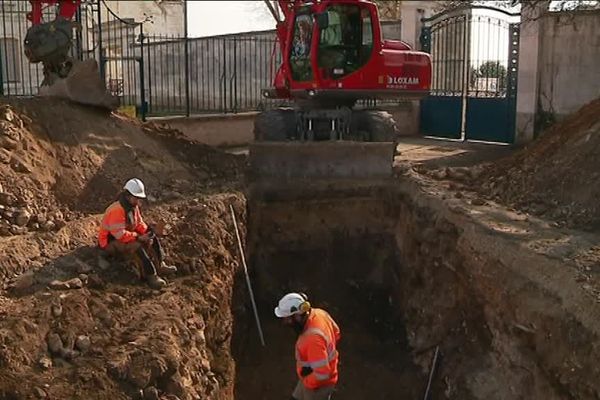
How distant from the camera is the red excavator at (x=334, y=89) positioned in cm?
1127

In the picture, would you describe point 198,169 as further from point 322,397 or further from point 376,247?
point 322,397

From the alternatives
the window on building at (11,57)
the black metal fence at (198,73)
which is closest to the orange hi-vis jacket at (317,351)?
the black metal fence at (198,73)

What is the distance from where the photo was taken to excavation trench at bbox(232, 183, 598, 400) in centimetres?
726

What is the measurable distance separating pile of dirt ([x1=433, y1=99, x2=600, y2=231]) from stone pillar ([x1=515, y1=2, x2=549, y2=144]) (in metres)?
3.66

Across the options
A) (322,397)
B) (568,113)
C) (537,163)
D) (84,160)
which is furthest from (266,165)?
(568,113)

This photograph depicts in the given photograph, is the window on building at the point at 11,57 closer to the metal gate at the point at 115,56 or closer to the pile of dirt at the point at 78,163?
the metal gate at the point at 115,56

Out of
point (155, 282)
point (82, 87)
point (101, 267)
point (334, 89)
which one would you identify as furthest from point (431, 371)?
point (82, 87)

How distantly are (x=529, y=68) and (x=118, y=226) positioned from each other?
10959 millimetres

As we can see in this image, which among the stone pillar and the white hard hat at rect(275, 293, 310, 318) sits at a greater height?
the stone pillar

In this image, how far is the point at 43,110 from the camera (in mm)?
9945

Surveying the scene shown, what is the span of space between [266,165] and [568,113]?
284 inches

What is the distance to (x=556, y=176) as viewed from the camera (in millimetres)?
10070

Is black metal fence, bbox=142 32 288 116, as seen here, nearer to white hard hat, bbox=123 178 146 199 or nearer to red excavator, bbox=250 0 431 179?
red excavator, bbox=250 0 431 179

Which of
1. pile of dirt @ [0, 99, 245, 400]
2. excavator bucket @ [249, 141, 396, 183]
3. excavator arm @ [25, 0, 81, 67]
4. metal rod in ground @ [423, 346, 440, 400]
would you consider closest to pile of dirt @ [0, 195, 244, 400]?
pile of dirt @ [0, 99, 245, 400]
